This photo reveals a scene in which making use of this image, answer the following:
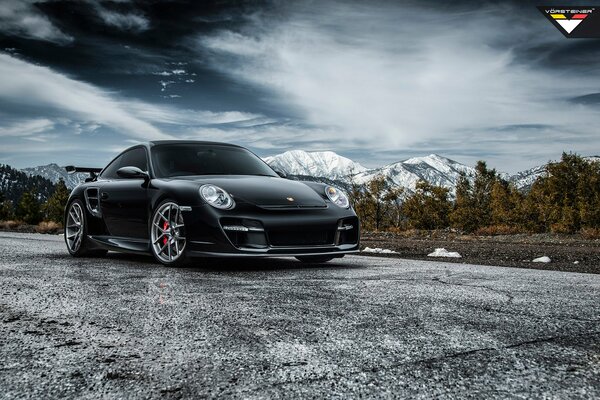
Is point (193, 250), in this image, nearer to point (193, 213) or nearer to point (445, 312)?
point (193, 213)

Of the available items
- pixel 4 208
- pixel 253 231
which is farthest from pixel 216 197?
pixel 4 208

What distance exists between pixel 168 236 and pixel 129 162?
181cm

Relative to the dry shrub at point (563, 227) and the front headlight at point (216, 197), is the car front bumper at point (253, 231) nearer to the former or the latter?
the front headlight at point (216, 197)

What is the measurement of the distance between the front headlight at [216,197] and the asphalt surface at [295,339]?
1.08 meters

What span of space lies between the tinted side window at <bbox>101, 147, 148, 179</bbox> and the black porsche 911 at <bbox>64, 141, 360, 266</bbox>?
0.02m

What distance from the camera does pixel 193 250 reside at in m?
5.07

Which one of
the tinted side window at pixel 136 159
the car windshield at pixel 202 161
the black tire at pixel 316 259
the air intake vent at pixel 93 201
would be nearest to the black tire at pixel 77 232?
the air intake vent at pixel 93 201

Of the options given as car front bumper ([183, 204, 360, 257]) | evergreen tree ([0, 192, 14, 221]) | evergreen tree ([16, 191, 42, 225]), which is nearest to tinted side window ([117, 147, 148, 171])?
car front bumper ([183, 204, 360, 257])

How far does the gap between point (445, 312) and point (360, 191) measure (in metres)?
74.5

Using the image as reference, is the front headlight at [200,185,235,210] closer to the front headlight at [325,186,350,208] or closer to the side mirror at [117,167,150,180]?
the side mirror at [117,167,150,180]

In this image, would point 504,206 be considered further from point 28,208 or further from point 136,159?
point 28,208

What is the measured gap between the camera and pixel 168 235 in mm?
5375

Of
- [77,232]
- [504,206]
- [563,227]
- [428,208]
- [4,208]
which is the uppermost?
[504,206]

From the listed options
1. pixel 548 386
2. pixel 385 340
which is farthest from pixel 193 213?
pixel 548 386
